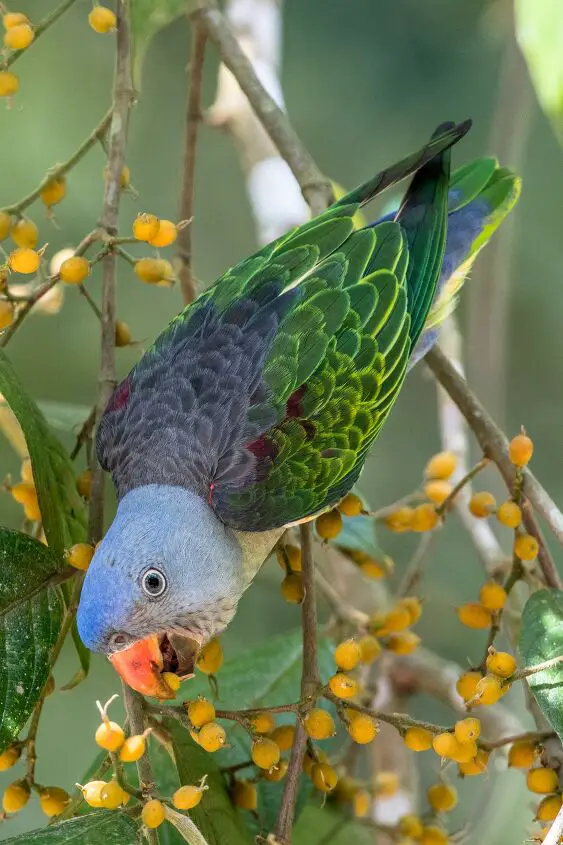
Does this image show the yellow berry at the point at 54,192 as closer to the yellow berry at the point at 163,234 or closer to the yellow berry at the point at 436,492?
the yellow berry at the point at 163,234

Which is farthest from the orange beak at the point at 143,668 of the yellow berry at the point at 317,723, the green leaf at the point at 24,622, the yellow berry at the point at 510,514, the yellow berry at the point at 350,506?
the yellow berry at the point at 510,514

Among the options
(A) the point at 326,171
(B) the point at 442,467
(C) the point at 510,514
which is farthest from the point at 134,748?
(A) the point at 326,171

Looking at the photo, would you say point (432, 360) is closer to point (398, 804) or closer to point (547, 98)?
point (547, 98)

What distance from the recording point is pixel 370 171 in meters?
3.25

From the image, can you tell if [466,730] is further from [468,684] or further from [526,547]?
[526,547]

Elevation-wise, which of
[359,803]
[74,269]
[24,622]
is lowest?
[359,803]

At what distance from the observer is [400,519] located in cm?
127

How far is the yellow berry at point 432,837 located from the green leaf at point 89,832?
1.66 ft

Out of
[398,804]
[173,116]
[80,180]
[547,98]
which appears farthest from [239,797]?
[173,116]

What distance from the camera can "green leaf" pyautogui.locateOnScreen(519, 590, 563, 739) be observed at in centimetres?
87

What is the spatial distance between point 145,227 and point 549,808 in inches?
29.3

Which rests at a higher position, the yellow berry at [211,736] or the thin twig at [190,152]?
the thin twig at [190,152]

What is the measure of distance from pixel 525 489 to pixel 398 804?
0.78m

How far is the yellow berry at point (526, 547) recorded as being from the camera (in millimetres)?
1060
